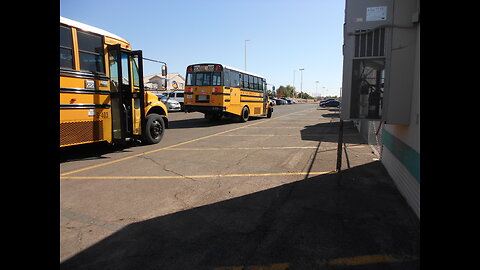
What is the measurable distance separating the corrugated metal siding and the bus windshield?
1012 cm

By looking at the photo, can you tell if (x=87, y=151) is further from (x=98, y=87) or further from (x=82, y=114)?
(x=98, y=87)

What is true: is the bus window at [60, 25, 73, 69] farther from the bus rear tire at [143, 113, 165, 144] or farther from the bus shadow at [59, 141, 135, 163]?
the bus rear tire at [143, 113, 165, 144]

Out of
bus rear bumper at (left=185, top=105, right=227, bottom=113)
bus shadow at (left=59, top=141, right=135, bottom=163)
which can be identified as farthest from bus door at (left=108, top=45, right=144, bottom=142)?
bus rear bumper at (left=185, top=105, right=227, bottom=113)

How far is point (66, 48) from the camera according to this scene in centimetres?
609

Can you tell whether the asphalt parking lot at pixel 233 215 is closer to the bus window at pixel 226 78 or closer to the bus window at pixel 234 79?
the bus window at pixel 226 78

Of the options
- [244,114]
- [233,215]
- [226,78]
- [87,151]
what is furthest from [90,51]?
[244,114]

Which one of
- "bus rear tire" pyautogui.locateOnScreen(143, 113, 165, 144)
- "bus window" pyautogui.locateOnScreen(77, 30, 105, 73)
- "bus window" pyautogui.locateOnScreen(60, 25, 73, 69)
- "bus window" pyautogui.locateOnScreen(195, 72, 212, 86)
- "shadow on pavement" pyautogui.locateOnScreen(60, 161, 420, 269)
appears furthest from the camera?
"bus window" pyautogui.locateOnScreen(195, 72, 212, 86)

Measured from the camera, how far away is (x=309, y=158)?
7.00 m

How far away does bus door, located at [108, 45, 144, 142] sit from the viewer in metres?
7.23

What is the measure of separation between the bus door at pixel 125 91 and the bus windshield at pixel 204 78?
6662mm

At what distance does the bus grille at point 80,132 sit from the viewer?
6.13 meters

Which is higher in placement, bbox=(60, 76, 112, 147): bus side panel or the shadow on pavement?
bbox=(60, 76, 112, 147): bus side panel

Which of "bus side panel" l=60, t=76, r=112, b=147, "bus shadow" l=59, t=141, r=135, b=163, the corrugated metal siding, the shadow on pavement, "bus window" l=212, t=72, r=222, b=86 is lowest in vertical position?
the shadow on pavement
